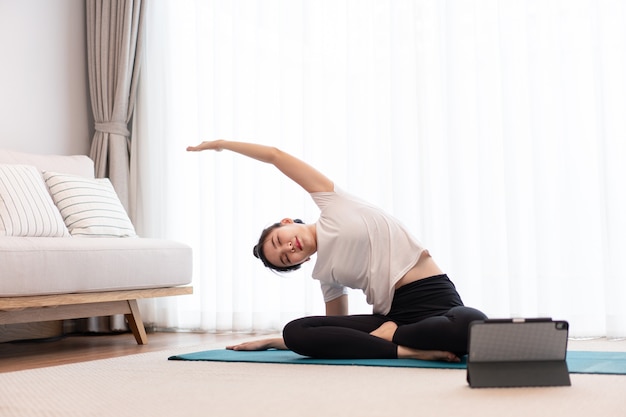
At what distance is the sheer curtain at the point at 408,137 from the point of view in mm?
3461

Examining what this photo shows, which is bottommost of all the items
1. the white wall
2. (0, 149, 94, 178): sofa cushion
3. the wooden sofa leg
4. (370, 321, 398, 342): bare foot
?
the wooden sofa leg

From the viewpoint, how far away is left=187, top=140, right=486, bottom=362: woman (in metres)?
2.42

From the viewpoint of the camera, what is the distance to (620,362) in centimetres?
224

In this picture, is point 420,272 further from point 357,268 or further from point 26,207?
point 26,207

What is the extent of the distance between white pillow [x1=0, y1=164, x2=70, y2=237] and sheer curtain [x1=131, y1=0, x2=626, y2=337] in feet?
3.29

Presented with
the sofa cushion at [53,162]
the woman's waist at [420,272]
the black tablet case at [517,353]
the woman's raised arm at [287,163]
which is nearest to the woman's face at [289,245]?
the woman's raised arm at [287,163]

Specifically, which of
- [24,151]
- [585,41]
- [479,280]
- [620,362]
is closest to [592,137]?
[585,41]

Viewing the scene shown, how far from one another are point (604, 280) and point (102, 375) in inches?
86.8

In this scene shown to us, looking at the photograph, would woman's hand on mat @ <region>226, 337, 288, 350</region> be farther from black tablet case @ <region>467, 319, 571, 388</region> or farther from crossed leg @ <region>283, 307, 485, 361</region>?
black tablet case @ <region>467, 319, 571, 388</region>

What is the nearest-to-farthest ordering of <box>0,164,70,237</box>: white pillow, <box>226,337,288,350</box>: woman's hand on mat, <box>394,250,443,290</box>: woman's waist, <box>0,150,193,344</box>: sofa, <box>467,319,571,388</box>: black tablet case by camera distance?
<box>467,319,571,388</box>: black tablet case < <box>394,250,443,290</box>: woman's waist < <box>226,337,288,350</box>: woman's hand on mat < <box>0,150,193,344</box>: sofa < <box>0,164,70,237</box>: white pillow

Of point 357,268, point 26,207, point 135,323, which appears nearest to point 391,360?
point 357,268

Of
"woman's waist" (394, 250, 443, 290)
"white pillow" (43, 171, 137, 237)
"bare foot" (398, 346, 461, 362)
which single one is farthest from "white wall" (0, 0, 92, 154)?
"bare foot" (398, 346, 461, 362)

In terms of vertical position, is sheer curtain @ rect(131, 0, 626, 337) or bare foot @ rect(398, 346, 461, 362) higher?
sheer curtain @ rect(131, 0, 626, 337)

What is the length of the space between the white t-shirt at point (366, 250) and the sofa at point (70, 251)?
3.57 feet
